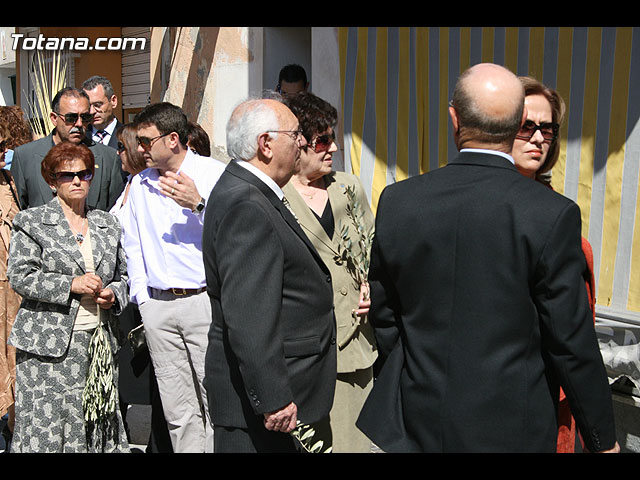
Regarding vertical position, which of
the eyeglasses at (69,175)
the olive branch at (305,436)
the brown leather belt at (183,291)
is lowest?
the olive branch at (305,436)

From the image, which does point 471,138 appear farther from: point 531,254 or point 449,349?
point 449,349

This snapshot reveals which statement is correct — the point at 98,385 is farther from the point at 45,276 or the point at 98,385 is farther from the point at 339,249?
the point at 339,249

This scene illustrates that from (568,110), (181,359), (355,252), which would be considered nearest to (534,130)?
(355,252)

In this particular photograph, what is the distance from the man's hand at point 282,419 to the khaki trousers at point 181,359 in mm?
1310

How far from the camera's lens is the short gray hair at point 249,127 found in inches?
114

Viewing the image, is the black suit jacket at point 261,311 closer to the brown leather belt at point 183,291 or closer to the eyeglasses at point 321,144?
the eyeglasses at point 321,144

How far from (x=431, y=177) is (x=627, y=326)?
216cm

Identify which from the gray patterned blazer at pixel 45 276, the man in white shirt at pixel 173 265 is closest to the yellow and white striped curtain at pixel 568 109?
the man in white shirt at pixel 173 265

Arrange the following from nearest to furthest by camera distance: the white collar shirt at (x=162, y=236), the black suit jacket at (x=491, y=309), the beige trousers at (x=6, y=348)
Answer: the black suit jacket at (x=491, y=309) < the white collar shirt at (x=162, y=236) < the beige trousers at (x=6, y=348)

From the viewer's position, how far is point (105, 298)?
4.02 m

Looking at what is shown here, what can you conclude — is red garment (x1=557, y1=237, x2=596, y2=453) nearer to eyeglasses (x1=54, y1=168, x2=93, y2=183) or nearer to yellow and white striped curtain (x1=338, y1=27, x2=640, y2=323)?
yellow and white striped curtain (x1=338, y1=27, x2=640, y2=323)

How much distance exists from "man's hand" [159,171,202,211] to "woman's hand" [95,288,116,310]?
60cm

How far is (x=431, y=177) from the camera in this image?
2398 millimetres
